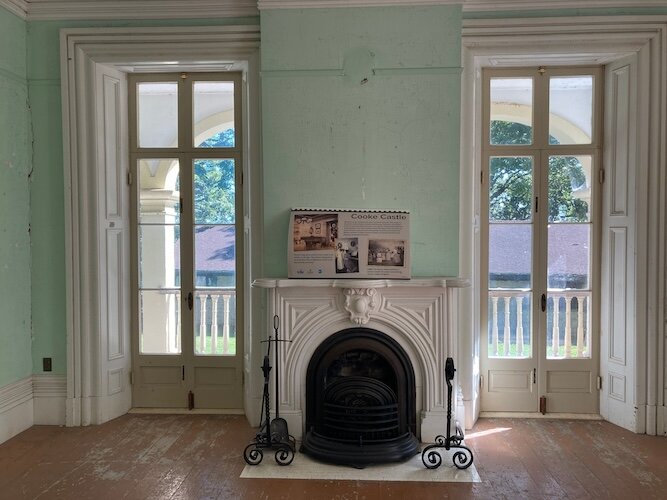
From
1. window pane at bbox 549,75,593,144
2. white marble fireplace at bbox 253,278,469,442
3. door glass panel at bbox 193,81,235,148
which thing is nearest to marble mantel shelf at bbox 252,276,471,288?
white marble fireplace at bbox 253,278,469,442

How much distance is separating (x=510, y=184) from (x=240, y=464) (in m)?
2.89

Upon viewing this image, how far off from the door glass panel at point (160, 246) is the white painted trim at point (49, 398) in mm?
641

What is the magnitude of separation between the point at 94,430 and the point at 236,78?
2.92m

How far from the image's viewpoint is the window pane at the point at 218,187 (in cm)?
429

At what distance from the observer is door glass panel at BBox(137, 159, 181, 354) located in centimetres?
432

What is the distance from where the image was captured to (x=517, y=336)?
4.22 meters

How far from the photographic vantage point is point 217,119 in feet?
14.0

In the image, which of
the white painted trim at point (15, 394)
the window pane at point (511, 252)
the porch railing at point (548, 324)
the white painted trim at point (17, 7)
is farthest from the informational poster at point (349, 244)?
the white painted trim at point (17, 7)

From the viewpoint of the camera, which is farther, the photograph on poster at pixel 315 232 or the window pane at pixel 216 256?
the window pane at pixel 216 256

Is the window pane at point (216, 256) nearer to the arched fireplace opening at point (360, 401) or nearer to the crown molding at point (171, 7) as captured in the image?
the arched fireplace opening at point (360, 401)

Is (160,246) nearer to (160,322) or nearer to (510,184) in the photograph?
(160,322)

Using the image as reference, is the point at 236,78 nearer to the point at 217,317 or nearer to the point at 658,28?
the point at 217,317

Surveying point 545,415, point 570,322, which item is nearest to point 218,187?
point 570,322

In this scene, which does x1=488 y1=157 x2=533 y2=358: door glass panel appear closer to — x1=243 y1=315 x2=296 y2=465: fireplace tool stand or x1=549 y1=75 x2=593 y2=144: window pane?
x1=549 y1=75 x2=593 y2=144: window pane
